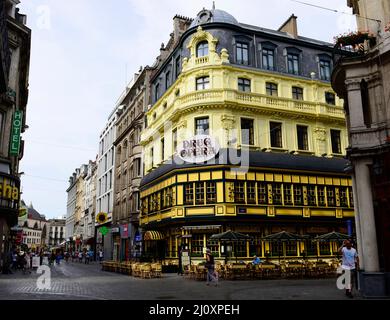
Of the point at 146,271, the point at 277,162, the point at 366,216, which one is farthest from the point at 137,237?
the point at 366,216

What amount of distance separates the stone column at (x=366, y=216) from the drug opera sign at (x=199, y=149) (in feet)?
50.3

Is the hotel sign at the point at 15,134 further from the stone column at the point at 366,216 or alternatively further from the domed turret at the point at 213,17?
the stone column at the point at 366,216

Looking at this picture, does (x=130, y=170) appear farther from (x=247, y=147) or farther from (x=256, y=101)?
(x=256, y=101)

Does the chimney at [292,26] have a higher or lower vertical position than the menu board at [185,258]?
higher

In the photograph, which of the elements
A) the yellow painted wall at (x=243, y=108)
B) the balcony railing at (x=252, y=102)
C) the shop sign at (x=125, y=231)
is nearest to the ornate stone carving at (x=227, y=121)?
the yellow painted wall at (x=243, y=108)

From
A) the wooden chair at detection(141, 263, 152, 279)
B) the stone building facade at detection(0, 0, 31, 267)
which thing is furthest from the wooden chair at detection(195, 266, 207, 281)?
the stone building facade at detection(0, 0, 31, 267)

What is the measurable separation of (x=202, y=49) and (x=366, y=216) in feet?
72.4

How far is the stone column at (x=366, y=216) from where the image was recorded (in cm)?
1394

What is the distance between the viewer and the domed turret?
3322 centimetres

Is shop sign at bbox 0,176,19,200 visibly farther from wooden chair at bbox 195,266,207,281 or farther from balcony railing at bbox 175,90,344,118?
balcony railing at bbox 175,90,344,118

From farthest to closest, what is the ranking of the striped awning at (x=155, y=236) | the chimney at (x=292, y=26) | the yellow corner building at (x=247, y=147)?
the chimney at (x=292, y=26), the striped awning at (x=155, y=236), the yellow corner building at (x=247, y=147)

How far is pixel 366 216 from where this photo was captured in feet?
47.0

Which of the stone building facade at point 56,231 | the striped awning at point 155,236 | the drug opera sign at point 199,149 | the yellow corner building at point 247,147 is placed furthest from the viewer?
the stone building facade at point 56,231
